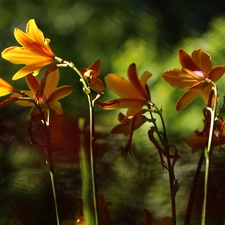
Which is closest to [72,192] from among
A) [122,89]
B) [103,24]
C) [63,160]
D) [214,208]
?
[63,160]

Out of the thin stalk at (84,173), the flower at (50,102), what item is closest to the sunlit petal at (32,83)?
the flower at (50,102)

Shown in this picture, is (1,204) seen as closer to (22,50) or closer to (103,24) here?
(22,50)

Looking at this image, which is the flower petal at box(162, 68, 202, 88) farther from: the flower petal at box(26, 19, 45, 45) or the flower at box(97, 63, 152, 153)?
the flower petal at box(26, 19, 45, 45)

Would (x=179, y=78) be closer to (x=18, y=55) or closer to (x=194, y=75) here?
(x=194, y=75)

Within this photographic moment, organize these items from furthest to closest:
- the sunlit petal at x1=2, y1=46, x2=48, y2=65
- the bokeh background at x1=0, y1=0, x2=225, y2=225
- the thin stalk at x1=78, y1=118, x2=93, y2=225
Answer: the bokeh background at x1=0, y1=0, x2=225, y2=225 → the sunlit petal at x1=2, y1=46, x2=48, y2=65 → the thin stalk at x1=78, y1=118, x2=93, y2=225

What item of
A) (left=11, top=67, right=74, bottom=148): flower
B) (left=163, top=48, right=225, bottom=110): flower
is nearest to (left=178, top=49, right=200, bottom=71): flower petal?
(left=163, top=48, right=225, bottom=110): flower

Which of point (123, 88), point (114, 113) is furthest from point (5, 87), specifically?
point (114, 113)

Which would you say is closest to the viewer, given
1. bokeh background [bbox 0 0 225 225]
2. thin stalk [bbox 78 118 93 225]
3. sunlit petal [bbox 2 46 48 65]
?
thin stalk [bbox 78 118 93 225]
